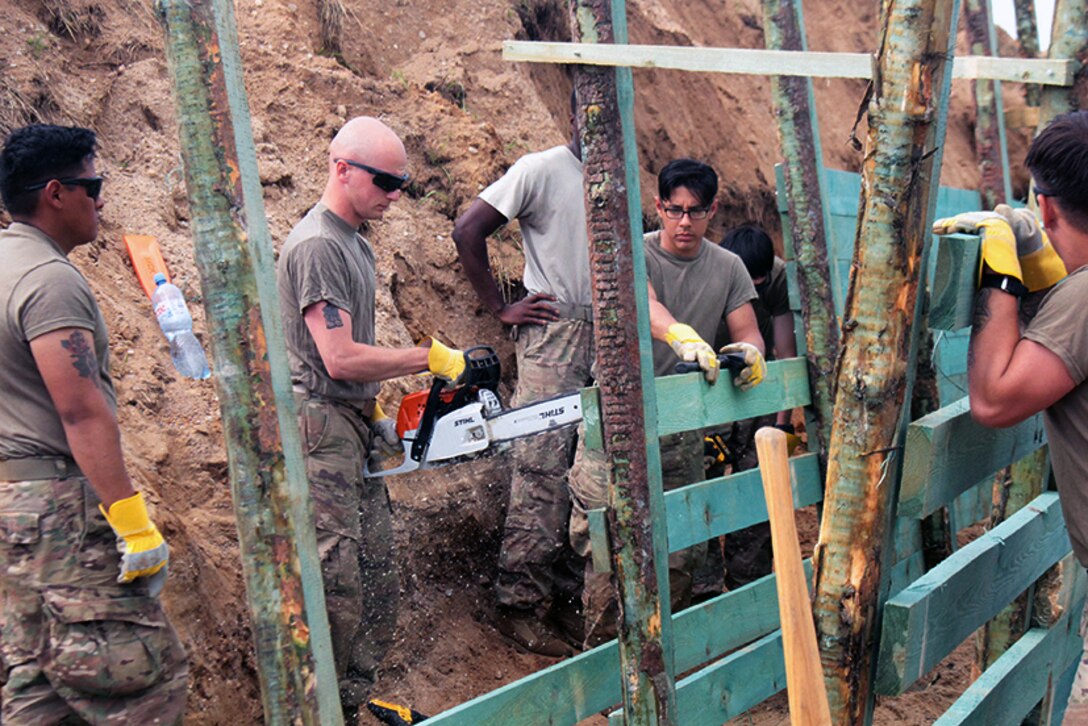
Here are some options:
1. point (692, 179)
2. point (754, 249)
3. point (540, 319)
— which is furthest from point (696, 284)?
point (754, 249)

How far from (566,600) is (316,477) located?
1.88 m

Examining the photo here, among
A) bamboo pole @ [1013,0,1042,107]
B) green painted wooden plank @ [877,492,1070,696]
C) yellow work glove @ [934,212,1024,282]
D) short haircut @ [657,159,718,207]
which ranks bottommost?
green painted wooden plank @ [877,492,1070,696]

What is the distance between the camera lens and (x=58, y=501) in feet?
9.23

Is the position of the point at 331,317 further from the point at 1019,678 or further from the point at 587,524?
the point at 1019,678

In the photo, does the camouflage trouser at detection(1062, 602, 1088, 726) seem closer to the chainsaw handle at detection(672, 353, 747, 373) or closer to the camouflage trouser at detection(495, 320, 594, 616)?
the chainsaw handle at detection(672, 353, 747, 373)

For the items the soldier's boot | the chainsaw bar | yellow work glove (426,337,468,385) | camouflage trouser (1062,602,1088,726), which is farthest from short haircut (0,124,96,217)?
camouflage trouser (1062,602,1088,726)

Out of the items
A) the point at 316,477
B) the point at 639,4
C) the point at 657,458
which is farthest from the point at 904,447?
the point at 639,4

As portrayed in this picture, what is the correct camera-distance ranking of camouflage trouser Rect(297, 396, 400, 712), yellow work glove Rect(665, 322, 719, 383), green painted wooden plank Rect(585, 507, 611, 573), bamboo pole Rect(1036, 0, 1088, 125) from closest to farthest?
green painted wooden plank Rect(585, 507, 611, 573)
yellow work glove Rect(665, 322, 719, 383)
camouflage trouser Rect(297, 396, 400, 712)
bamboo pole Rect(1036, 0, 1088, 125)

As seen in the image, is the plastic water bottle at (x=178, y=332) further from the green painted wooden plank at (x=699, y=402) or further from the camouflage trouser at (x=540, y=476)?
the green painted wooden plank at (x=699, y=402)

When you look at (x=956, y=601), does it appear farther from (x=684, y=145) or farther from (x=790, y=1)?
(x=684, y=145)

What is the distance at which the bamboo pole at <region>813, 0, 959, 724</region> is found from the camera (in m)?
2.46

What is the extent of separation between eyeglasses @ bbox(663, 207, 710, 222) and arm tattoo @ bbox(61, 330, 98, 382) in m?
2.63

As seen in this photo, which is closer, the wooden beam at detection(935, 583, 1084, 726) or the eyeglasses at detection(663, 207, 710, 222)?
the wooden beam at detection(935, 583, 1084, 726)

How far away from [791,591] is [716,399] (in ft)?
6.39
